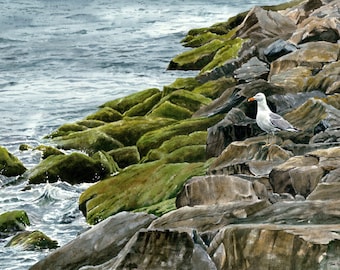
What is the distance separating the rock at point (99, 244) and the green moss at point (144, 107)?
12803 millimetres

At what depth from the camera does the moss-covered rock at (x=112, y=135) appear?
19953 millimetres

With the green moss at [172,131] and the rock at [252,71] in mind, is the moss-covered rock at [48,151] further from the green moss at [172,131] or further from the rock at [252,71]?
the rock at [252,71]

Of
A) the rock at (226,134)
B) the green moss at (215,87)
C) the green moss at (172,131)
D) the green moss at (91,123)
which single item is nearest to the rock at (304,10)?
the green moss at (215,87)

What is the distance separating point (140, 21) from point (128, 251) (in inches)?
1542

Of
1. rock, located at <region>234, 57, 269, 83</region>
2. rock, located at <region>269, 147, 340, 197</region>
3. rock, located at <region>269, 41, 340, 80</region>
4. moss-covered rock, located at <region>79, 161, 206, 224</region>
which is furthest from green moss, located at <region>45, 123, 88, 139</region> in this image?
rock, located at <region>269, 147, 340, 197</region>

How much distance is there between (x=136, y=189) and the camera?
1504 centimetres

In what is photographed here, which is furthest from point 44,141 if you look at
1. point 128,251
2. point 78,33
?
point 78,33

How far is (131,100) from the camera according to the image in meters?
24.6

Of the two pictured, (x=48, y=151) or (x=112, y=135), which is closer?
(x=48, y=151)

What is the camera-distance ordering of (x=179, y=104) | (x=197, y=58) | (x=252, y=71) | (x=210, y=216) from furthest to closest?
(x=197, y=58) → (x=252, y=71) → (x=179, y=104) → (x=210, y=216)

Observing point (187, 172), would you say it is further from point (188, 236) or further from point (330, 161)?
point (188, 236)

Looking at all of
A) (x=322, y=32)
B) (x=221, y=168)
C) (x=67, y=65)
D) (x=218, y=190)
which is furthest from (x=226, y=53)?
(x=218, y=190)

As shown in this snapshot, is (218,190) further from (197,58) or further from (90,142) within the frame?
(197,58)

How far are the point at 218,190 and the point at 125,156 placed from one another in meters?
8.38
